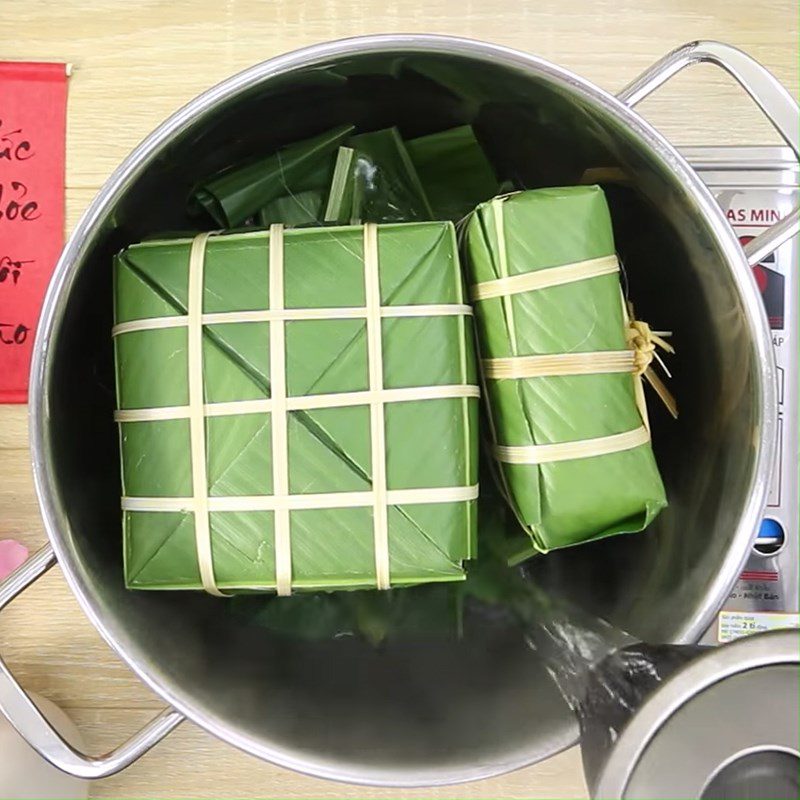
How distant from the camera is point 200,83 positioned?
849 mm

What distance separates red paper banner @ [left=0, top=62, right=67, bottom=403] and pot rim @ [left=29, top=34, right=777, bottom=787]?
284 millimetres

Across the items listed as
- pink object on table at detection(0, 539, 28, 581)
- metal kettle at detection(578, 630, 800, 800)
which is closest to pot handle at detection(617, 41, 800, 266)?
metal kettle at detection(578, 630, 800, 800)

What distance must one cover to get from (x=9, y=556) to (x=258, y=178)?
0.40 m

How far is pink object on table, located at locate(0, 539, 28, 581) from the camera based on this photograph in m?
0.81

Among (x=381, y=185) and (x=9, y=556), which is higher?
(x=381, y=185)

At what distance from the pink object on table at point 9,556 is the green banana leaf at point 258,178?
0.35m

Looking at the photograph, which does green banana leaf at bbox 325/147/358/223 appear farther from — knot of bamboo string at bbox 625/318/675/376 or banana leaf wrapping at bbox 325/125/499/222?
knot of bamboo string at bbox 625/318/675/376

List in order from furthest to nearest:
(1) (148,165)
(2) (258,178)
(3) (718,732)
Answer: (2) (258,178) → (1) (148,165) → (3) (718,732)

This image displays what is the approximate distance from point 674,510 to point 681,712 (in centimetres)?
30

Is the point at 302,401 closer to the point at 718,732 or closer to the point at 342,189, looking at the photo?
the point at 342,189

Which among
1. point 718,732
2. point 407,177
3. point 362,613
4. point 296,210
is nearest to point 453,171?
point 407,177

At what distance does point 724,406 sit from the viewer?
0.68 metres

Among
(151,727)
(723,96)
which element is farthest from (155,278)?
(723,96)

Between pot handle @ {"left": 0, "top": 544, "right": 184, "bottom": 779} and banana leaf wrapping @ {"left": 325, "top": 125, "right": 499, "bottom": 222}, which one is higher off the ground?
banana leaf wrapping @ {"left": 325, "top": 125, "right": 499, "bottom": 222}
